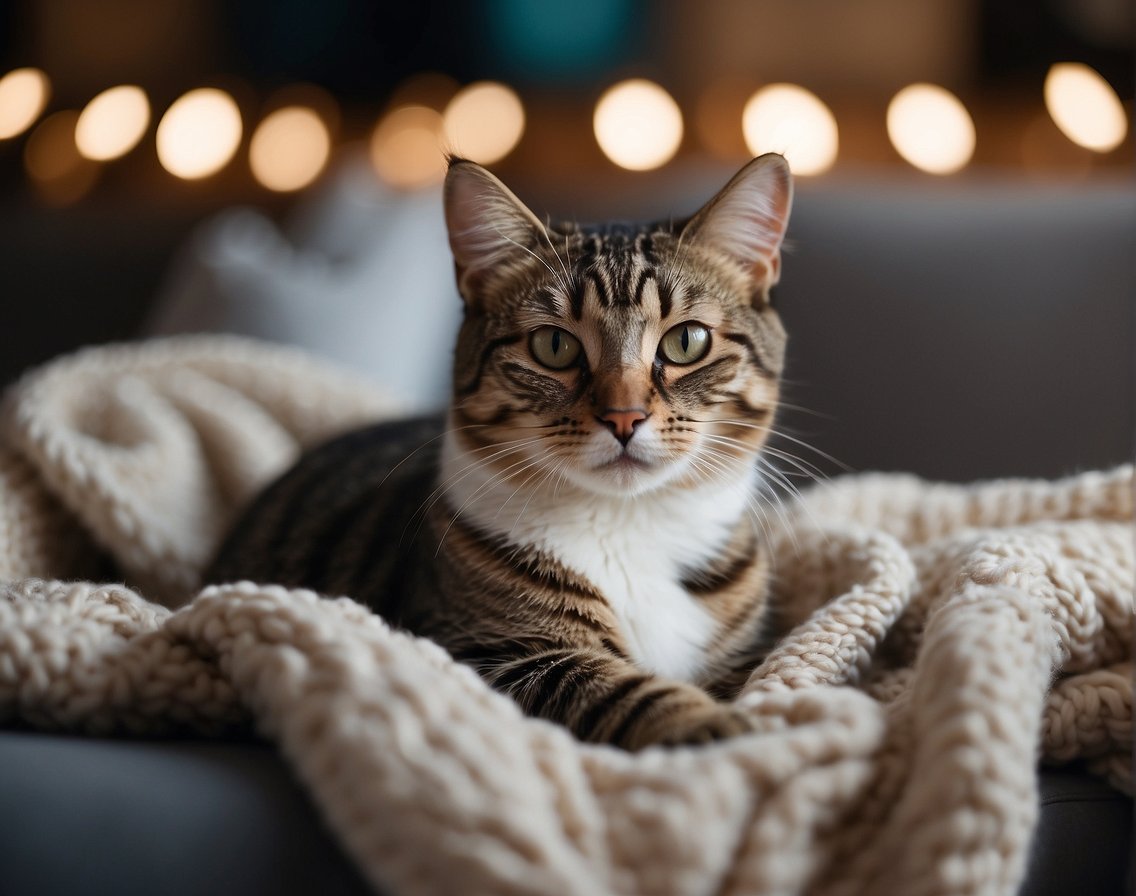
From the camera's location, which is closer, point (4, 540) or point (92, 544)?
point (4, 540)

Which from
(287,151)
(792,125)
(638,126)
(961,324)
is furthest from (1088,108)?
(287,151)

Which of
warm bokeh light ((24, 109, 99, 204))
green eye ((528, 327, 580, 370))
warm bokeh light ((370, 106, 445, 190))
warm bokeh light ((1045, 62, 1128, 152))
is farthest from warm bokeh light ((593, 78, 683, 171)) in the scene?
green eye ((528, 327, 580, 370))

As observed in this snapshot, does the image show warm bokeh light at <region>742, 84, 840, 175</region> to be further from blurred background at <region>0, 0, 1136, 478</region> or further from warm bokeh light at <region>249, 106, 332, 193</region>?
warm bokeh light at <region>249, 106, 332, 193</region>

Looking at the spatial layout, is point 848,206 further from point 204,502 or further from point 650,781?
point 650,781

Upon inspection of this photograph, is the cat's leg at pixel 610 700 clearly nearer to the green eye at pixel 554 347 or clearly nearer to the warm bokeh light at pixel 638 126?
the green eye at pixel 554 347

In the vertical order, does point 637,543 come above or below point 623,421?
below

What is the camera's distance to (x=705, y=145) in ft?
9.89

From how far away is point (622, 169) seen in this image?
9.53 feet

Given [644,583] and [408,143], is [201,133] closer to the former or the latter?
[408,143]

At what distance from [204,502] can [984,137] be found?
8.25ft

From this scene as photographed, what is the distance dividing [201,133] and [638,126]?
137cm

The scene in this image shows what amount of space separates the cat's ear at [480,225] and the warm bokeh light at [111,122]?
250cm

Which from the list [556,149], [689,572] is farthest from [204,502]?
[556,149]

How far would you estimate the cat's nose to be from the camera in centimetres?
93
